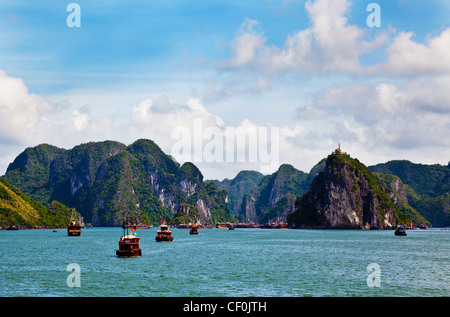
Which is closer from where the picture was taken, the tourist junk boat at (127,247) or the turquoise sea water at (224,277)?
the turquoise sea water at (224,277)

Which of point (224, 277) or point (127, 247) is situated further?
point (127, 247)

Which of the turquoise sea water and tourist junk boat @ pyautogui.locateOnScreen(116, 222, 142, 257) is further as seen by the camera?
tourist junk boat @ pyautogui.locateOnScreen(116, 222, 142, 257)

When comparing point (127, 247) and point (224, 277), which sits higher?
point (127, 247)

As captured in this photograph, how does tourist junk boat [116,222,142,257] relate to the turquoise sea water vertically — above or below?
above

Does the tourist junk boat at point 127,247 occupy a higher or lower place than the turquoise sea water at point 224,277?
higher
